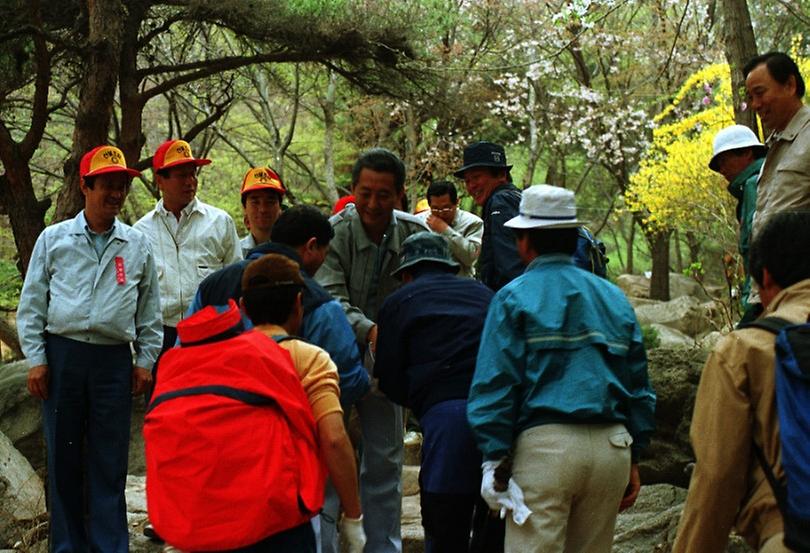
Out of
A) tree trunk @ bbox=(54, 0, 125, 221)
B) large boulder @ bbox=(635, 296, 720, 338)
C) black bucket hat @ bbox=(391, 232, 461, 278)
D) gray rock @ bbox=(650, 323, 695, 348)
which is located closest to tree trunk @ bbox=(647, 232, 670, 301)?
large boulder @ bbox=(635, 296, 720, 338)

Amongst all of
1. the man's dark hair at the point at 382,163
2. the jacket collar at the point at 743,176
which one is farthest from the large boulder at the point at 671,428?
the man's dark hair at the point at 382,163

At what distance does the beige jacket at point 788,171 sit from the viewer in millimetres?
4965

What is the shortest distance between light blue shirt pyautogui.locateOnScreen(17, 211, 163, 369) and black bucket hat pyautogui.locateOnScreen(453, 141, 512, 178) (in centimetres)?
208

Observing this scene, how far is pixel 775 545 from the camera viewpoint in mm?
2789

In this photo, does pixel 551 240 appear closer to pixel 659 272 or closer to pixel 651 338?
pixel 651 338

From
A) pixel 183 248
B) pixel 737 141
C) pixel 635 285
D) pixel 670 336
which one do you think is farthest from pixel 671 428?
pixel 635 285

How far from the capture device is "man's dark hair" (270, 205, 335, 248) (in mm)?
4656

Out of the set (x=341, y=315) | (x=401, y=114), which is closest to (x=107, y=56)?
(x=341, y=315)

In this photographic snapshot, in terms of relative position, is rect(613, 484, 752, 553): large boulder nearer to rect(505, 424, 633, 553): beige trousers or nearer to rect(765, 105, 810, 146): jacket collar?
rect(505, 424, 633, 553): beige trousers

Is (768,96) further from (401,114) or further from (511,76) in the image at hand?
(511,76)

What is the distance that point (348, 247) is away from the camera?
5605 mm

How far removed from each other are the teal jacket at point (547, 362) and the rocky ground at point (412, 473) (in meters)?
2.38

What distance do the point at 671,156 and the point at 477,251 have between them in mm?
12627

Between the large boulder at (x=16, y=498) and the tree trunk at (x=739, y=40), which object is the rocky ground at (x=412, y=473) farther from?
the tree trunk at (x=739, y=40)
